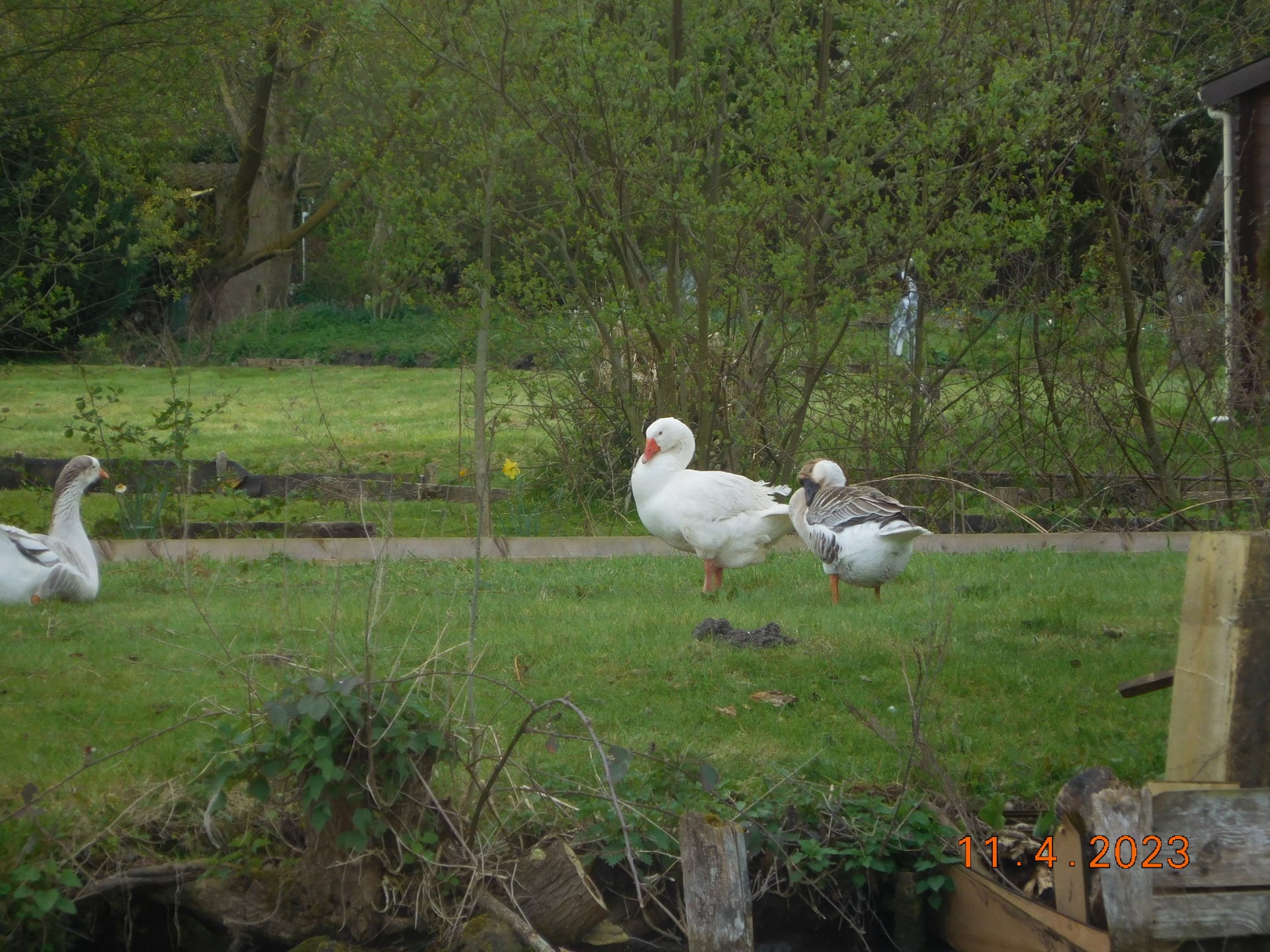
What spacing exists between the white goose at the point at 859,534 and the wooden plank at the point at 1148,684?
2833 millimetres

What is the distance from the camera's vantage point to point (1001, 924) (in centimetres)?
480

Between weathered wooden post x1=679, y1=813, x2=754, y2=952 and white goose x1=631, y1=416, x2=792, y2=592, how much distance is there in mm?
4685

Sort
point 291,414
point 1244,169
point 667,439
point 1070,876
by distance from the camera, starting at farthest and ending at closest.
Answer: point 291,414, point 1244,169, point 667,439, point 1070,876

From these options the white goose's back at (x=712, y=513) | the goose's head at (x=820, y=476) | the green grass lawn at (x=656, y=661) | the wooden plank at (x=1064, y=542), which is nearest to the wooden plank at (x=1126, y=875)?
the green grass lawn at (x=656, y=661)

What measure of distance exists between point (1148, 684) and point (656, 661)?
2576 mm

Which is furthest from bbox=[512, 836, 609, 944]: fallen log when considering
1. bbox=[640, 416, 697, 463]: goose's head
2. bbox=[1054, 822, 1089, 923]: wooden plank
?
bbox=[640, 416, 697, 463]: goose's head

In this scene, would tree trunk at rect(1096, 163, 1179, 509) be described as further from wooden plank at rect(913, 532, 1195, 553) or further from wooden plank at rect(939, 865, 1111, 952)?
wooden plank at rect(939, 865, 1111, 952)

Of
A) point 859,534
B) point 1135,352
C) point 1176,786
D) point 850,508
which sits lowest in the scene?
point 1176,786

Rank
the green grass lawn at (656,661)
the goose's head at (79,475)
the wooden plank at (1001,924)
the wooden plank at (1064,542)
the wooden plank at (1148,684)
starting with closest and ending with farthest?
the wooden plank at (1001,924), the wooden plank at (1148,684), the green grass lawn at (656,661), the goose's head at (79,475), the wooden plank at (1064,542)

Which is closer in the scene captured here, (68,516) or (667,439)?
(68,516)

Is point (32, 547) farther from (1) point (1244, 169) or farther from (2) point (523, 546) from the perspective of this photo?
(1) point (1244, 169)

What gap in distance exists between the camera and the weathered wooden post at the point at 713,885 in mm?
4355

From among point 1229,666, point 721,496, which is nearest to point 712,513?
point 721,496

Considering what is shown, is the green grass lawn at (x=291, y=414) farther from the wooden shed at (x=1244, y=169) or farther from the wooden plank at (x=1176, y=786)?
the wooden plank at (x=1176, y=786)
